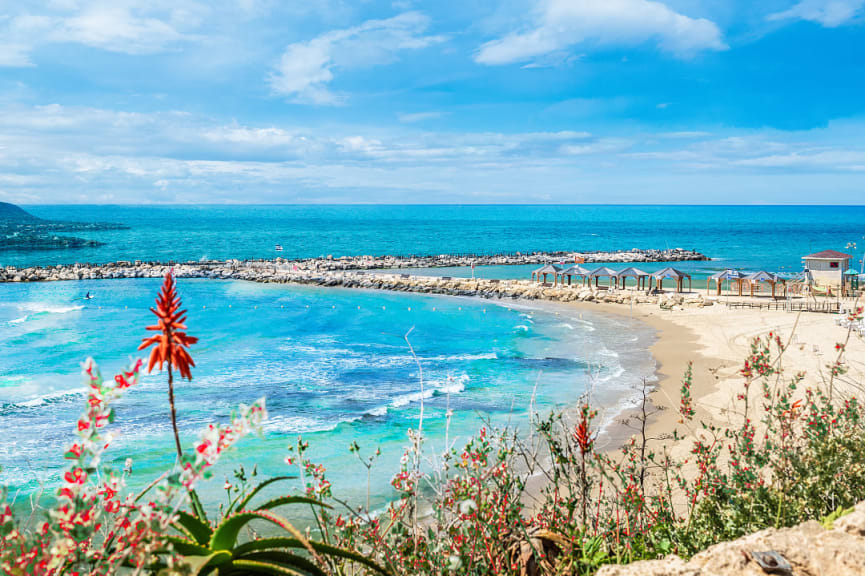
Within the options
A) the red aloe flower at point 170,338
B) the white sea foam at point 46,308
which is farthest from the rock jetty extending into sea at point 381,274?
the red aloe flower at point 170,338

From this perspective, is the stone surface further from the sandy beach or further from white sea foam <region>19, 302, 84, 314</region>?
white sea foam <region>19, 302, 84, 314</region>

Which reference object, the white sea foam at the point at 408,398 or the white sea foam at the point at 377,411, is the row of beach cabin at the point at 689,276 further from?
the white sea foam at the point at 377,411

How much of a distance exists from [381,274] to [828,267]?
33.0 metres

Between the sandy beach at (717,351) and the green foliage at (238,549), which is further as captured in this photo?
the sandy beach at (717,351)

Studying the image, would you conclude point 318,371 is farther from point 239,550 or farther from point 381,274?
point 381,274

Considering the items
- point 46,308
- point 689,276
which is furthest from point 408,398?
point 46,308

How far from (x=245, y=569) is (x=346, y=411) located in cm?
1505

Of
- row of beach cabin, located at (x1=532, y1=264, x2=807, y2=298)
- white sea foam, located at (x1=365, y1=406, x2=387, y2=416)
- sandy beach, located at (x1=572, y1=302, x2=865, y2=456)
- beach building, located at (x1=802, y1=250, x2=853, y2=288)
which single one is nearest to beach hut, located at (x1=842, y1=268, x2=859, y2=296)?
beach building, located at (x1=802, y1=250, x2=853, y2=288)

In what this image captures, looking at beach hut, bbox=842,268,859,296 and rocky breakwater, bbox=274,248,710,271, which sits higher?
rocky breakwater, bbox=274,248,710,271

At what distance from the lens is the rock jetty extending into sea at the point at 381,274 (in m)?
40.7

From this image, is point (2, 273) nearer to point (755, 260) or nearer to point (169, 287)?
point (169, 287)

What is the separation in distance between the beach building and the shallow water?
47.4ft

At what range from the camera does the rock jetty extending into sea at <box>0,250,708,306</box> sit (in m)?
40.7

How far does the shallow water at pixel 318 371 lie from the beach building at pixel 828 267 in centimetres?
A: 1446
